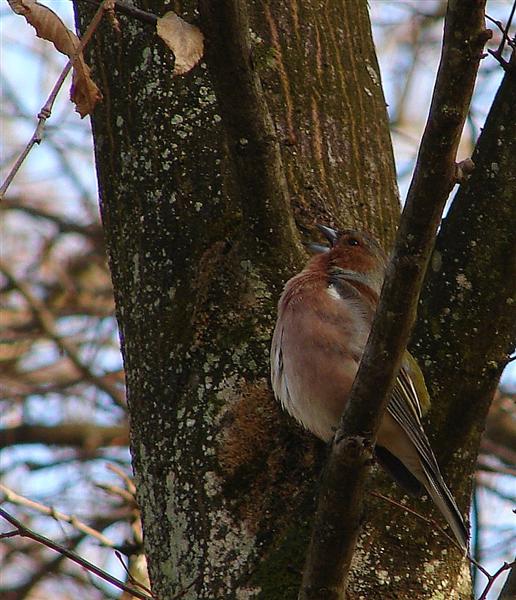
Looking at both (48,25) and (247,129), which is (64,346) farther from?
(48,25)

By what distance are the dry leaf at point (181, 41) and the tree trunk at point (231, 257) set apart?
0.55ft

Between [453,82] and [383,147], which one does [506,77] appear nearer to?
[383,147]

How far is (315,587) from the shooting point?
110 inches

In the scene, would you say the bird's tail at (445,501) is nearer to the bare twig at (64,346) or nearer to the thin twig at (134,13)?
the thin twig at (134,13)

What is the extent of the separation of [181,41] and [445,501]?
1693mm

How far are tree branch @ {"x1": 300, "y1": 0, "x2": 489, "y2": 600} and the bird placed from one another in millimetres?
655

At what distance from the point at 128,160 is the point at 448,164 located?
1.65 meters

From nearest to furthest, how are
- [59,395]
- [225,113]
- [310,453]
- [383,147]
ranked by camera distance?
[225,113], [310,453], [383,147], [59,395]

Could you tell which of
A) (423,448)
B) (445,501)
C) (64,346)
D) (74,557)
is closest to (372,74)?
(423,448)

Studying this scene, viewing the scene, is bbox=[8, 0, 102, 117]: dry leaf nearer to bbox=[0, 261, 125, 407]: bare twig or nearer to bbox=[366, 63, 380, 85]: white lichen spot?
bbox=[366, 63, 380, 85]: white lichen spot

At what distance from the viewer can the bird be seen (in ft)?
11.4

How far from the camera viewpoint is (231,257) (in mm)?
3674

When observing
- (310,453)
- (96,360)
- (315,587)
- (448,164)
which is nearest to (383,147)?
(310,453)

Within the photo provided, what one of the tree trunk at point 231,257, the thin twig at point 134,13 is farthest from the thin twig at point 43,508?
the thin twig at point 134,13
